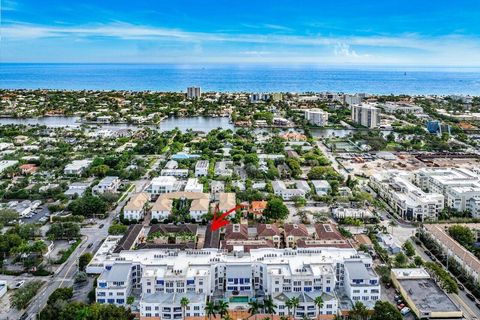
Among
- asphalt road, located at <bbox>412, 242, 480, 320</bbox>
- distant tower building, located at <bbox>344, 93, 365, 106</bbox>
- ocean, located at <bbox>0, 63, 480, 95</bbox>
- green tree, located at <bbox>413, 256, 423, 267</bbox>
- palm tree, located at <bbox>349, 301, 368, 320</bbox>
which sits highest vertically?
ocean, located at <bbox>0, 63, 480, 95</bbox>

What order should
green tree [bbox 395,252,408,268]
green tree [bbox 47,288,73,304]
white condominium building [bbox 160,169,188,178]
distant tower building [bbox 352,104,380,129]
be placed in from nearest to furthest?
1. green tree [bbox 47,288,73,304]
2. green tree [bbox 395,252,408,268]
3. white condominium building [bbox 160,169,188,178]
4. distant tower building [bbox 352,104,380,129]

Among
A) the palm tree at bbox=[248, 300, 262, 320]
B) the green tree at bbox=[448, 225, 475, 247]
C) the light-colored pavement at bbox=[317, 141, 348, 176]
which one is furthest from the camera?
the light-colored pavement at bbox=[317, 141, 348, 176]

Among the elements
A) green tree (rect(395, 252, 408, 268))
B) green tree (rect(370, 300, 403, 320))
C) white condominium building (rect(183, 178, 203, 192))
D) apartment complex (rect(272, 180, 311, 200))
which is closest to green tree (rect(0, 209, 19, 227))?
white condominium building (rect(183, 178, 203, 192))

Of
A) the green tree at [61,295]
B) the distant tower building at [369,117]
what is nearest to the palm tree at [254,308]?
the green tree at [61,295]

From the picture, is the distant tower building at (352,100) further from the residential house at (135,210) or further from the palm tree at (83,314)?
the palm tree at (83,314)

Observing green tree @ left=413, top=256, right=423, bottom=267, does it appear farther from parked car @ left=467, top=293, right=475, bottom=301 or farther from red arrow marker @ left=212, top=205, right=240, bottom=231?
red arrow marker @ left=212, top=205, right=240, bottom=231

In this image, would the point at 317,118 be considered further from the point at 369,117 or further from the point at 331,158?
the point at 331,158

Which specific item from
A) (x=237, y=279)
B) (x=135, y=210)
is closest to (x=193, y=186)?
(x=135, y=210)
